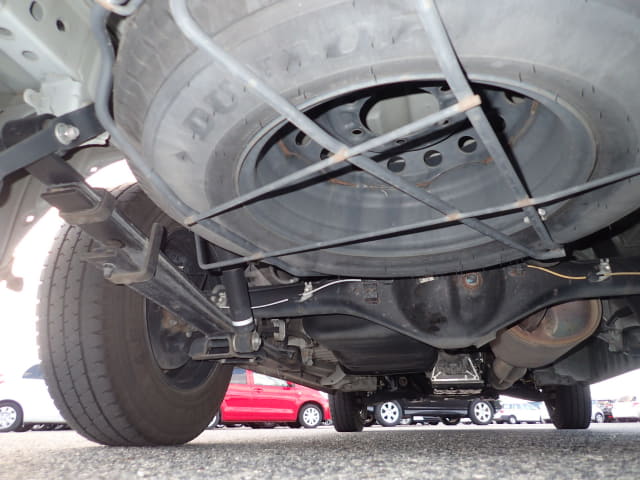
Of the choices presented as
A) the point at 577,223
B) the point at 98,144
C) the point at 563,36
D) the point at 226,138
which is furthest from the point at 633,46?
the point at 98,144

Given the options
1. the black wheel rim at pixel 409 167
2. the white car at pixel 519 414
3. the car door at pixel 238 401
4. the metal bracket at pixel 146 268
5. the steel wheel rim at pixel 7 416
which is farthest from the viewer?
the white car at pixel 519 414

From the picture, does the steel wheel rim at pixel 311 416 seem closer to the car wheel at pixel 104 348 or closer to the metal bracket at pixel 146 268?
the car wheel at pixel 104 348

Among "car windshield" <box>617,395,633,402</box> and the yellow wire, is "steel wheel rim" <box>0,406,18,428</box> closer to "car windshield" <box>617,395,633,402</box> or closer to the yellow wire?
the yellow wire

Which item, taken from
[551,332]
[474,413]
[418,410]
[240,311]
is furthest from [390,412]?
[240,311]

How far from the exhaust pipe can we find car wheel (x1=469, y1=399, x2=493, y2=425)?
23.0ft

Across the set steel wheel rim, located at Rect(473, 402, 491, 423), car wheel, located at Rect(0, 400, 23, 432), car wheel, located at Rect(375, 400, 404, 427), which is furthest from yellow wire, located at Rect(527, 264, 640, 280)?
steel wheel rim, located at Rect(473, 402, 491, 423)

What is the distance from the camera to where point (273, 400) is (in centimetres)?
756

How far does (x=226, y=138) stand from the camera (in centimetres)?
97

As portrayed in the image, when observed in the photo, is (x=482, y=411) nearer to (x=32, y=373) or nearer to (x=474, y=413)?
(x=474, y=413)

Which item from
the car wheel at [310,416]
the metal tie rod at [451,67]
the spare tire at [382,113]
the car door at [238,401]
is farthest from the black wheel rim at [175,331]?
the car wheel at [310,416]

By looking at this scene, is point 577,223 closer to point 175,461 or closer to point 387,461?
point 387,461

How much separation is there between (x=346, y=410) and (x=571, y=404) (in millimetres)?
1842

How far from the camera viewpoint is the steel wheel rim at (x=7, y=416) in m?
6.22

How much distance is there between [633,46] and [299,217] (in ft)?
2.86
